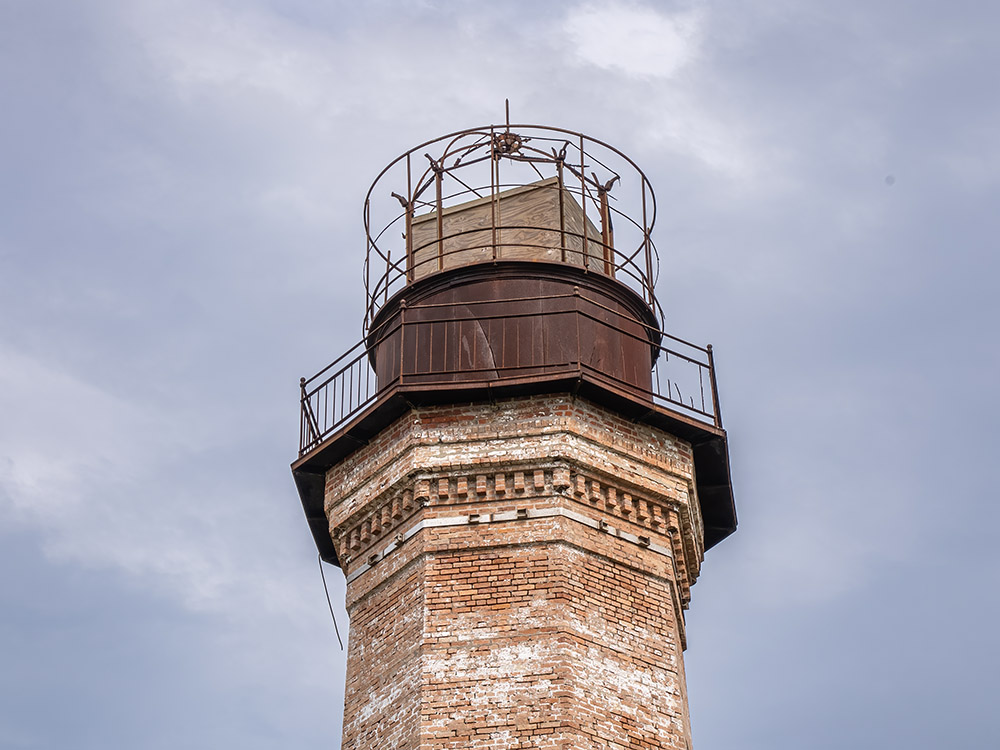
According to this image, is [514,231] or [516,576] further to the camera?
[514,231]

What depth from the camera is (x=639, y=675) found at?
67.8ft

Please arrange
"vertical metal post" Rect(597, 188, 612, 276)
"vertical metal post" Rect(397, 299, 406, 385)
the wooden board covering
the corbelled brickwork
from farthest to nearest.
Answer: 1. "vertical metal post" Rect(597, 188, 612, 276)
2. the wooden board covering
3. "vertical metal post" Rect(397, 299, 406, 385)
4. the corbelled brickwork

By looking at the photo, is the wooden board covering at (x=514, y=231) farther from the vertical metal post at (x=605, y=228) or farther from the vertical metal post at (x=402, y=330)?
the vertical metal post at (x=402, y=330)

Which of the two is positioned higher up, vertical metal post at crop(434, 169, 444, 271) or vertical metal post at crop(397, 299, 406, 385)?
vertical metal post at crop(434, 169, 444, 271)

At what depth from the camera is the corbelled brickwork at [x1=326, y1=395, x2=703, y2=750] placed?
20.0m

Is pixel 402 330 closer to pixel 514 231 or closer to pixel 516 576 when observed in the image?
pixel 514 231

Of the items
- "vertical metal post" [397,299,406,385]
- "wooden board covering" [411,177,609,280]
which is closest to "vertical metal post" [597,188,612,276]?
"wooden board covering" [411,177,609,280]

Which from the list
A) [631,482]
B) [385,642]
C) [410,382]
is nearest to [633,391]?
[631,482]

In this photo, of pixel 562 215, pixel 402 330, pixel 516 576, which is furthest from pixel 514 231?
pixel 516 576

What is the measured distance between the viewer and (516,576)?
68.1 feet

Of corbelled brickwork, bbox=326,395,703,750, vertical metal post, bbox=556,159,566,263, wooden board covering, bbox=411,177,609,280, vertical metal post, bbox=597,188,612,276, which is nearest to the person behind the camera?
corbelled brickwork, bbox=326,395,703,750

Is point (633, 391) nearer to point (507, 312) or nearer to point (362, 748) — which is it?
point (507, 312)

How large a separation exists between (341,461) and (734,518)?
4848mm

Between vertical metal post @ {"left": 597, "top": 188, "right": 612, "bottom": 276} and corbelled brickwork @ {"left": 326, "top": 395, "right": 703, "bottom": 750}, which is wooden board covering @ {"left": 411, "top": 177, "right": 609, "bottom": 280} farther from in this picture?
corbelled brickwork @ {"left": 326, "top": 395, "right": 703, "bottom": 750}
